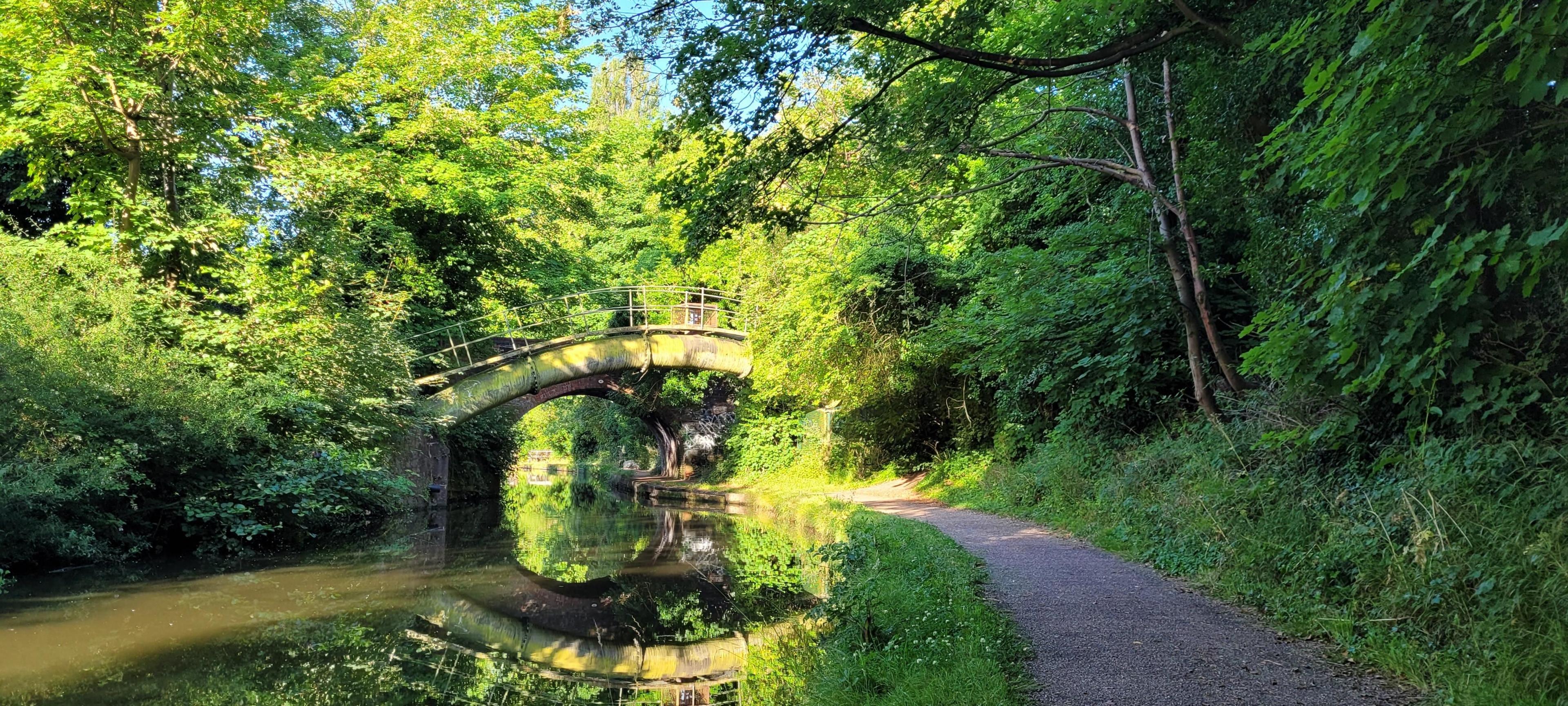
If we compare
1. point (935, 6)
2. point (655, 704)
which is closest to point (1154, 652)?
point (655, 704)

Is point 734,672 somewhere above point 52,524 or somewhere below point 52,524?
below

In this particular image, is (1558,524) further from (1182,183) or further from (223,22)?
(223,22)

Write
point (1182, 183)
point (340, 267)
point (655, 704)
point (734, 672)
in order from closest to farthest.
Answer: point (655, 704) < point (734, 672) < point (1182, 183) < point (340, 267)

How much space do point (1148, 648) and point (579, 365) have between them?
1787 cm

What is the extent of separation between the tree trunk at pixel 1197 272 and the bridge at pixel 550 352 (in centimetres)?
1340

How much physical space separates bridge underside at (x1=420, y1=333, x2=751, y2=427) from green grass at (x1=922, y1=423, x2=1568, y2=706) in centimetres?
1465

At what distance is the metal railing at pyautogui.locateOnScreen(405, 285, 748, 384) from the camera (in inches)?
765

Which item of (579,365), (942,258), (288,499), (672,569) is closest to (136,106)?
(288,499)

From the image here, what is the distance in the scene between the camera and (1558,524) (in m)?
4.17

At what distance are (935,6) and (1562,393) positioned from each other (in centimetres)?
493

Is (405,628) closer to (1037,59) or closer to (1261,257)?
(1037,59)

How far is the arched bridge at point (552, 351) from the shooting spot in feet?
63.4

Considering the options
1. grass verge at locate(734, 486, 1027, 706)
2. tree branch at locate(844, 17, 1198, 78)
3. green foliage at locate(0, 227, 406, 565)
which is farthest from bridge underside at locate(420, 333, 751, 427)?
tree branch at locate(844, 17, 1198, 78)

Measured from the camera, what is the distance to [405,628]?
294 inches
